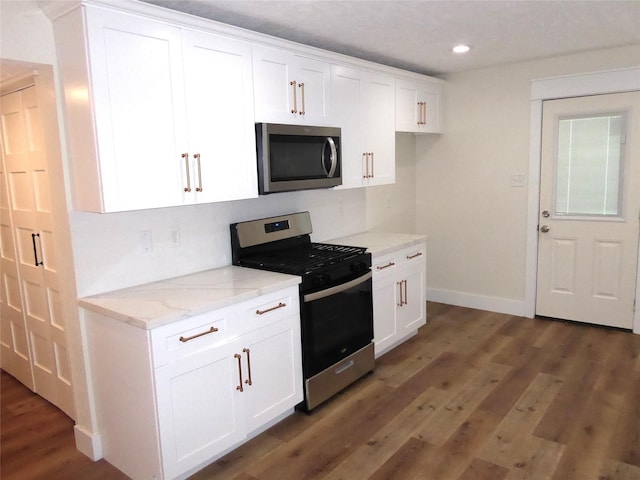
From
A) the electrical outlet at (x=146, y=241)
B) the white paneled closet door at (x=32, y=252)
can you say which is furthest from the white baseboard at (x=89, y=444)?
the electrical outlet at (x=146, y=241)

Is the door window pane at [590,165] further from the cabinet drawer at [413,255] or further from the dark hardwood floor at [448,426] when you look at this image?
the cabinet drawer at [413,255]

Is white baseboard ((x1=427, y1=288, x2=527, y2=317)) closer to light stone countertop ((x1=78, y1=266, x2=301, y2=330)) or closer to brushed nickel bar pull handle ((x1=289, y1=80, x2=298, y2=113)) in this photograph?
light stone countertop ((x1=78, y1=266, x2=301, y2=330))

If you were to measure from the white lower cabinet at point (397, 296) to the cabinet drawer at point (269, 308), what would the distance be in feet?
2.81

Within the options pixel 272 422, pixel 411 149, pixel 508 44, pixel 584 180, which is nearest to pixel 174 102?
pixel 272 422

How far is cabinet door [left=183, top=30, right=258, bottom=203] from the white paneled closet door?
835mm

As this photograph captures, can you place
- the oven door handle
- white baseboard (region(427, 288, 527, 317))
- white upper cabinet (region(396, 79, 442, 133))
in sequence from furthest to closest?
white baseboard (region(427, 288, 527, 317)) < white upper cabinet (region(396, 79, 442, 133)) < the oven door handle

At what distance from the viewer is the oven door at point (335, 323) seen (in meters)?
2.79

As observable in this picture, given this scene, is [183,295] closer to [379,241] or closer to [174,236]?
[174,236]

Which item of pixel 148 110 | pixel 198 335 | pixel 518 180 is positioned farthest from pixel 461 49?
pixel 198 335

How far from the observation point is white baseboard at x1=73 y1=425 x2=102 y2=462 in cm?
250

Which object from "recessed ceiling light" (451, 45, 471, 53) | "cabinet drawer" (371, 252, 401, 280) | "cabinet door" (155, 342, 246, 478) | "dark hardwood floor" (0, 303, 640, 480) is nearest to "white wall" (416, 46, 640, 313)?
"recessed ceiling light" (451, 45, 471, 53)

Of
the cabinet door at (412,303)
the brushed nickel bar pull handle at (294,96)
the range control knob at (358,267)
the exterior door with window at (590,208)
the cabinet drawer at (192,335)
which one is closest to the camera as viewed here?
the cabinet drawer at (192,335)

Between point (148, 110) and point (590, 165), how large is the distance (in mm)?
3543

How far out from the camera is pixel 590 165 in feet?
13.1
